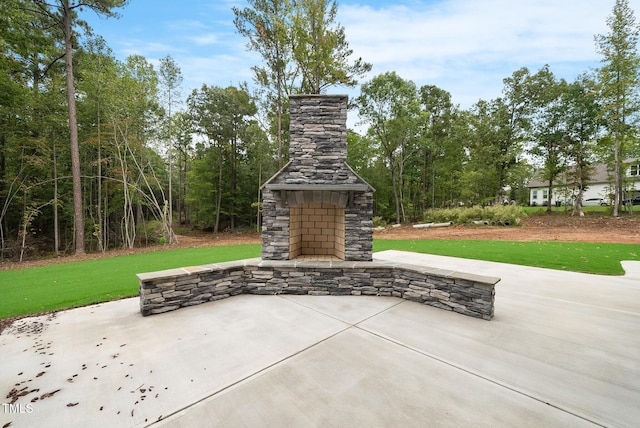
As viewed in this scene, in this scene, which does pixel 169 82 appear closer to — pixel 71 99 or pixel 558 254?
pixel 71 99

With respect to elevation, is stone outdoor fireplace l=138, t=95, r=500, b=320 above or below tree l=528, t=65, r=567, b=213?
below

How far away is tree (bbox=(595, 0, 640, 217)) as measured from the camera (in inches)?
496

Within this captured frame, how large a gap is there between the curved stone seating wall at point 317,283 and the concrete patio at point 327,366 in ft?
0.77

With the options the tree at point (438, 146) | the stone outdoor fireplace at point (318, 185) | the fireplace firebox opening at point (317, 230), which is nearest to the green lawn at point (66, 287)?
the stone outdoor fireplace at point (318, 185)

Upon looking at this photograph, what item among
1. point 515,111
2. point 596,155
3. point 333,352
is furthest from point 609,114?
point 333,352

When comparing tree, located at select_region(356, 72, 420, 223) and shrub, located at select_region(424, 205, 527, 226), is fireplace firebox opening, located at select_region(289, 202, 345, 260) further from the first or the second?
tree, located at select_region(356, 72, 420, 223)

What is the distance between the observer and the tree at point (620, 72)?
12.6 m

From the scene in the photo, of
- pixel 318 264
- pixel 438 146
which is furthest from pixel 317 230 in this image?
pixel 438 146

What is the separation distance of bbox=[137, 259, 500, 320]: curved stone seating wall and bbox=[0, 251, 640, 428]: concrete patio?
23 cm

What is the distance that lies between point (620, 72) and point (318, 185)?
1981 cm

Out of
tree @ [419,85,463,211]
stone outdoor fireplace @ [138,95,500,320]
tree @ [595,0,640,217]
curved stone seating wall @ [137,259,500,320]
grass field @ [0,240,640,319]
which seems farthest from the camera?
tree @ [419,85,463,211]

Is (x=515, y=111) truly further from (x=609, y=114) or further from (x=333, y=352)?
(x=333, y=352)

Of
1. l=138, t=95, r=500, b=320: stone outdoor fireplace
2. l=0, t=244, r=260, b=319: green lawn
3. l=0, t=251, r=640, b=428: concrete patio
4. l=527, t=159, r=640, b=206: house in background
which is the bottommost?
l=0, t=244, r=260, b=319: green lawn

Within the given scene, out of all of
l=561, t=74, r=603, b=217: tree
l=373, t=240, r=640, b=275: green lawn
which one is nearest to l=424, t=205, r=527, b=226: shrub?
l=373, t=240, r=640, b=275: green lawn
